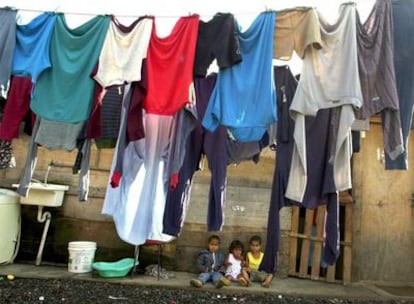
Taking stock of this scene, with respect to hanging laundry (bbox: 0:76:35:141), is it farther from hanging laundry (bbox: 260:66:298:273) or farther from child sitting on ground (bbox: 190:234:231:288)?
child sitting on ground (bbox: 190:234:231:288)

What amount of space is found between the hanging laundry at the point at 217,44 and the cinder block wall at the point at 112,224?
10.6 ft

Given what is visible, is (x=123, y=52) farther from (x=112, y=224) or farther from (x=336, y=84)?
(x=112, y=224)

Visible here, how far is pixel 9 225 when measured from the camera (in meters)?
6.34

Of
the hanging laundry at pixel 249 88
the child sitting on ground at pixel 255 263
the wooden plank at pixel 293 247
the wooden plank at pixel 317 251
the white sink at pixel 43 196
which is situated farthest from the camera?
the wooden plank at pixel 293 247

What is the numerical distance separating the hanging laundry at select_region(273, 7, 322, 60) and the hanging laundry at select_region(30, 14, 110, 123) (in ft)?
4.76

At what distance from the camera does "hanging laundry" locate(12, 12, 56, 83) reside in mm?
3764

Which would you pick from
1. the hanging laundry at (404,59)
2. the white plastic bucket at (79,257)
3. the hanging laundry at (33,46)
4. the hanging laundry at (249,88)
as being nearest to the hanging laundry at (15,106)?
the hanging laundry at (33,46)

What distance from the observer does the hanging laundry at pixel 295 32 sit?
135 inches

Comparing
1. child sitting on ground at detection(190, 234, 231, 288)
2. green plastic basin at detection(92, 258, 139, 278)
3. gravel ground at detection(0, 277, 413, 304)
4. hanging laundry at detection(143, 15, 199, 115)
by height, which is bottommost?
gravel ground at detection(0, 277, 413, 304)

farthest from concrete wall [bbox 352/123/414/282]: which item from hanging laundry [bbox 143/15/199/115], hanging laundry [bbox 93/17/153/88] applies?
hanging laundry [bbox 93/17/153/88]

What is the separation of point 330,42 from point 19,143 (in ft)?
17.1

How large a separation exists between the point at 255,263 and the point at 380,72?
12.1ft

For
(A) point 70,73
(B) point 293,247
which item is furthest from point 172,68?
(B) point 293,247

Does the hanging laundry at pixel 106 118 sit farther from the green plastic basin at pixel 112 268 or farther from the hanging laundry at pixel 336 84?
the green plastic basin at pixel 112 268
